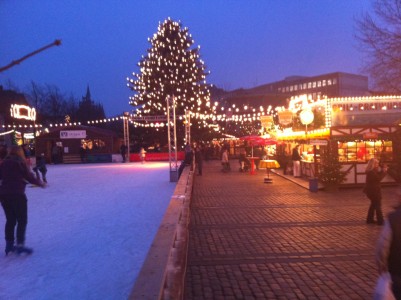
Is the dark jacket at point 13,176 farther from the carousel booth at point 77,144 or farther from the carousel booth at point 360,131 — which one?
the carousel booth at point 77,144

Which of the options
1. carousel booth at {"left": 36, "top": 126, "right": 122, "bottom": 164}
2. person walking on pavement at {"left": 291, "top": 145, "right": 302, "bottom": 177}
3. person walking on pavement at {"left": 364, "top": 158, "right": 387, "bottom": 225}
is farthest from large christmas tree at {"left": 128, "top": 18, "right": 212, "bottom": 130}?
person walking on pavement at {"left": 364, "top": 158, "right": 387, "bottom": 225}

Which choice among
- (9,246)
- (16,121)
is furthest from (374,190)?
(16,121)

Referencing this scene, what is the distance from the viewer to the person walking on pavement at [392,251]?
3.58 meters

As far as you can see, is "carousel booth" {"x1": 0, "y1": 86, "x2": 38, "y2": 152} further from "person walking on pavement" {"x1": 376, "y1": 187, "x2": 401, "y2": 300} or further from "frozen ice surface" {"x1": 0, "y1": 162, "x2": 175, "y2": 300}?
"person walking on pavement" {"x1": 376, "y1": 187, "x2": 401, "y2": 300}

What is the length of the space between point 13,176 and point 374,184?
6.90 meters

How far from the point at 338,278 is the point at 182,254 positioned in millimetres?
2044

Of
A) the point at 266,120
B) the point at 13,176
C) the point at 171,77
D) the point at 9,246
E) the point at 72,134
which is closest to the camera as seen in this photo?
the point at 9,246

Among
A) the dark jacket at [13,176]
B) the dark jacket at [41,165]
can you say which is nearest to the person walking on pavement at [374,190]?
the dark jacket at [13,176]

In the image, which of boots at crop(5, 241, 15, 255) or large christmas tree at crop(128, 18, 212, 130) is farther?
large christmas tree at crop(128, 18, 212, 130)

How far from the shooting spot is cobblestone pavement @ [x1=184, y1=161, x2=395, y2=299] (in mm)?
5652

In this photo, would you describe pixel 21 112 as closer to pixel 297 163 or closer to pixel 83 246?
pixel 297 163

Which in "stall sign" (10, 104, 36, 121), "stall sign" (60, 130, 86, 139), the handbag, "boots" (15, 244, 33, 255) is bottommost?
"boots" (15, 244, 33, 255)

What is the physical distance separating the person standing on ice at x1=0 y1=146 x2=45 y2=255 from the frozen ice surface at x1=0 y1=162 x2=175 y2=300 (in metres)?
0.25

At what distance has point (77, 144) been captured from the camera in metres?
43.8
